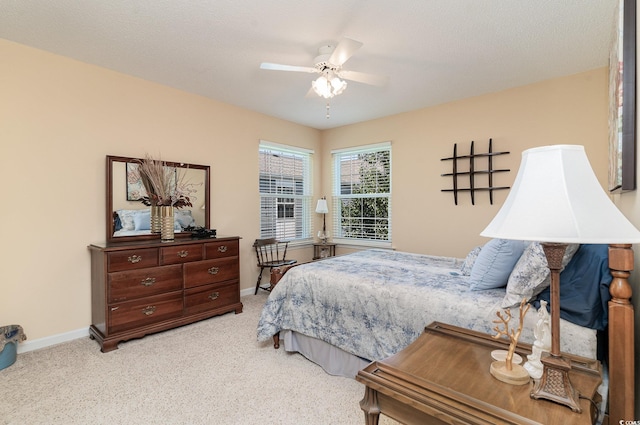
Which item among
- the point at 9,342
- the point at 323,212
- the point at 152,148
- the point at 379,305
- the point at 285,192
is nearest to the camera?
the point at 379,305

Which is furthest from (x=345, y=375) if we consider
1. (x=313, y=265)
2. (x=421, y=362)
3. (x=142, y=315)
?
(x=142, y=315)

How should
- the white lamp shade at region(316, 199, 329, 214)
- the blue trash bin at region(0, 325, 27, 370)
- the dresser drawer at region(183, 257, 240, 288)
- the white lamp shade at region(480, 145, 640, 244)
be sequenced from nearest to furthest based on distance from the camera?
the white lamp shade at region(480, 145, 640, 244)
the blue trash bin at region(0, 325, 27, 370)
the dresser drawer at region(183, 257, 240, 288)
the white lamp shade at region(316, 199, 329, 214)

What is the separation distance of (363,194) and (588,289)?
3.71 metres

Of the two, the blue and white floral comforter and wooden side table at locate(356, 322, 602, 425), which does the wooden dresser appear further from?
wooden side table at locate(356, 322, 602, 425)

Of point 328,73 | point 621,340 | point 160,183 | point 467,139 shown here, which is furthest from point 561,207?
point 160,183

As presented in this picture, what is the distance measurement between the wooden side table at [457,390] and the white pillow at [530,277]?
1.29 feet

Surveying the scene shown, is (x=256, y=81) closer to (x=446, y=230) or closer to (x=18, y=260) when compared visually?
(x=18, y=260)

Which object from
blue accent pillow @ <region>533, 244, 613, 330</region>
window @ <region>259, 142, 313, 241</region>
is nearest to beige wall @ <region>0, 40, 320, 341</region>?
window @ <region>259, 142, 313, 241</region>

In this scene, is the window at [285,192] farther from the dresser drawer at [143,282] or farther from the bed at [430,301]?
the bed at [430,301]

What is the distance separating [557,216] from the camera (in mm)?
870

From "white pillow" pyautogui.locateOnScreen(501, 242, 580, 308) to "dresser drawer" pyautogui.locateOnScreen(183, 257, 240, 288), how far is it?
9.35 feet

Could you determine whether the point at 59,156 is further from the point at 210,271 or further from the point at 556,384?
the point at 556,384

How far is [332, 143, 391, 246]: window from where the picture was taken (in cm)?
480

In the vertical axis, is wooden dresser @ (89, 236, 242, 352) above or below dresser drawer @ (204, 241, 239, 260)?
below
